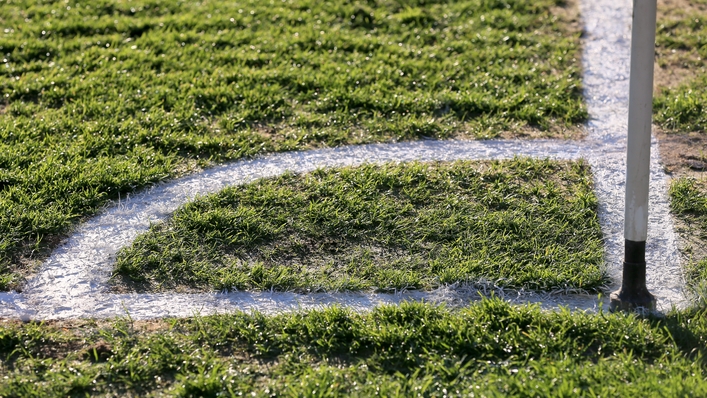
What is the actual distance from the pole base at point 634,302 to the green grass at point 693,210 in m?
0.42

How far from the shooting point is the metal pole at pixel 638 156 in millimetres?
3418

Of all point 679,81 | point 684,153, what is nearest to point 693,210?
point 684,153

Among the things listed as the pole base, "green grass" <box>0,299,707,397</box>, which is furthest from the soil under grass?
"green grass" <box>0,299,707,397</box>

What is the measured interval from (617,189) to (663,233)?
534mm

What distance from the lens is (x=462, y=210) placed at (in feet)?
15.3

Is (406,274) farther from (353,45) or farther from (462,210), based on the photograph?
(353,45)

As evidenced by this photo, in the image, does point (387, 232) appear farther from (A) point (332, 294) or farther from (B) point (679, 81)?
(B) point (679, 81)

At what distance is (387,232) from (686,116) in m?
2.54

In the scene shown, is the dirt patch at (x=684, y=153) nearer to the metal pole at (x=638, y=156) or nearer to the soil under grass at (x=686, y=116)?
the soil under grass at (x=686, y=116)

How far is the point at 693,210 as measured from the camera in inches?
181

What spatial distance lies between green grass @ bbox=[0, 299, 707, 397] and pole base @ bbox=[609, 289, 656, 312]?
0.33 ft

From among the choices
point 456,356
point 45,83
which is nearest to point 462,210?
point 456,356

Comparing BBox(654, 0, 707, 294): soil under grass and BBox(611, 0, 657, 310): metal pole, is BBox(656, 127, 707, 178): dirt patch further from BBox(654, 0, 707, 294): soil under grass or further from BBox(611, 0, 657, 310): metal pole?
BBox(611, 0, 657, 310): metal pole

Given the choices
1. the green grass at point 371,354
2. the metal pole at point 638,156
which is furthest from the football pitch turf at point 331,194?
the metal pole at point 638,156
